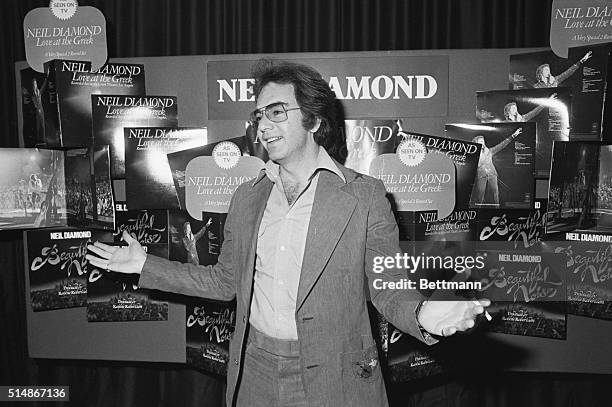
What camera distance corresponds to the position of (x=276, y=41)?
221 centimetres

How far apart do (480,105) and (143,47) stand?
4.36 feet

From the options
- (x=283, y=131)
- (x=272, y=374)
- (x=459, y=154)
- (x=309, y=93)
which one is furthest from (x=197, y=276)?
(x=459, y=154)

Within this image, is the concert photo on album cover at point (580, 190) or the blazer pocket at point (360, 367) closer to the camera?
the blazer pocket at point (360, 367)

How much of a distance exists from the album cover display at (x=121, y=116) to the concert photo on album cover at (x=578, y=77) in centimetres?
124

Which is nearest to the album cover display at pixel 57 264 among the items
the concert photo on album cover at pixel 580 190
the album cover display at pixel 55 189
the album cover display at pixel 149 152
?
the album cover display at pixel 55 189

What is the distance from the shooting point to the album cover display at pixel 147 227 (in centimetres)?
207

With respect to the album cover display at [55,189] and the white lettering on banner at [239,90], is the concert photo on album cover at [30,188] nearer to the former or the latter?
the album cover display at [55,189]

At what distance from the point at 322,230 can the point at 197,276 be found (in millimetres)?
415

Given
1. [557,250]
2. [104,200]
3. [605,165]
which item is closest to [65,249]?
[104,200]

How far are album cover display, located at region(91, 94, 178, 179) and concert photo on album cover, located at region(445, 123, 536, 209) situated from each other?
3.31 feet

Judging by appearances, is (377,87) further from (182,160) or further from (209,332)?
(209,332)

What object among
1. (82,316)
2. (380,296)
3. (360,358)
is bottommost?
(82,316)

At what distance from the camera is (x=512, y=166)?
6.34 ft

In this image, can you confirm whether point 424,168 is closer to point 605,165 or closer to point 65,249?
point 605,165
